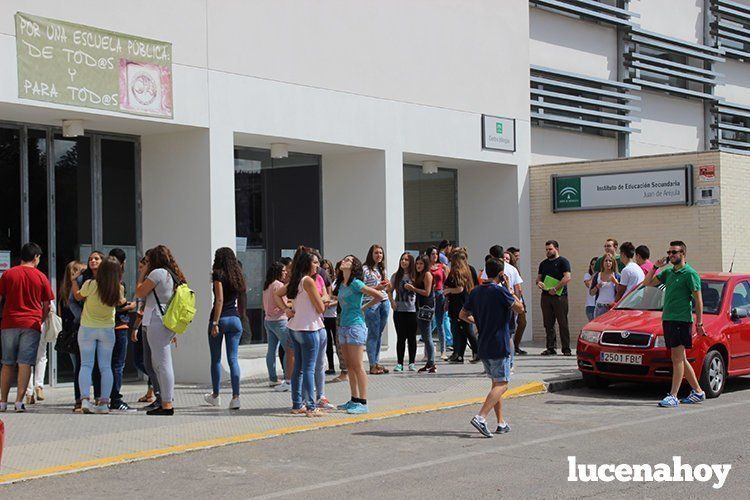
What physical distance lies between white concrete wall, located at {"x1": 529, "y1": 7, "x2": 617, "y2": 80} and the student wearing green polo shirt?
1004cm

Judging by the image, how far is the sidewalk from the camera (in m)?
9.73

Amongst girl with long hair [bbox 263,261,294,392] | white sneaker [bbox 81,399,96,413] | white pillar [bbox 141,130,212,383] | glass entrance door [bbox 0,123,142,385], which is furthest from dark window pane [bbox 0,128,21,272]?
girl with long hair [bbox 263,261,294,392]

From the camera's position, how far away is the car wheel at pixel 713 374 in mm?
13125

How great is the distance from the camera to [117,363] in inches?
492

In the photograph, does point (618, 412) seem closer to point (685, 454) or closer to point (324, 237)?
point (685, 454)

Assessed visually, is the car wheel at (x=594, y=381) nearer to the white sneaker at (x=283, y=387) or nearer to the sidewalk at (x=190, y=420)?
the sidewalk at (x=190, y=420)

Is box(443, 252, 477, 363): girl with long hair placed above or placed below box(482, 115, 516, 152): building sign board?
below

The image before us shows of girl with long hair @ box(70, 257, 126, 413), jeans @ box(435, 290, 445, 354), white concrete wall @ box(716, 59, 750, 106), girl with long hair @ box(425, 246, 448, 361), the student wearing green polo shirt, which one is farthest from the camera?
white concrete wall @ box(716, 59, 750, 106)

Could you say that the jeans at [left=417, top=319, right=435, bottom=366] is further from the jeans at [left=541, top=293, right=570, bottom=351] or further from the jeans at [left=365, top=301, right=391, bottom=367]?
the jeans at [left=541, top=293, right=570, bottom=351]

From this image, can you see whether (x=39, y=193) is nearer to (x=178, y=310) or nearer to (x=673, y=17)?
(x=178, y=310)

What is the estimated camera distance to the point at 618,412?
39.9ft

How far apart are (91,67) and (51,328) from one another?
3414 millimetres

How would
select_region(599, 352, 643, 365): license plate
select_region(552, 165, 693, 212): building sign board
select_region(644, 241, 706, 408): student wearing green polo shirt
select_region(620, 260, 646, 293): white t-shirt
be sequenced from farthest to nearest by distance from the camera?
select_region(552, 165, 693, 212): building sign board, select_region(620, 260, 646, 293): white t-shirt, select_region(599, 352, 643, 365): license plate, select_region(644, 241, 706, 408): student wearing green polo shirt

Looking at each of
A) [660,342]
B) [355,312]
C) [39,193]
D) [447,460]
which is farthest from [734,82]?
[447,460]
